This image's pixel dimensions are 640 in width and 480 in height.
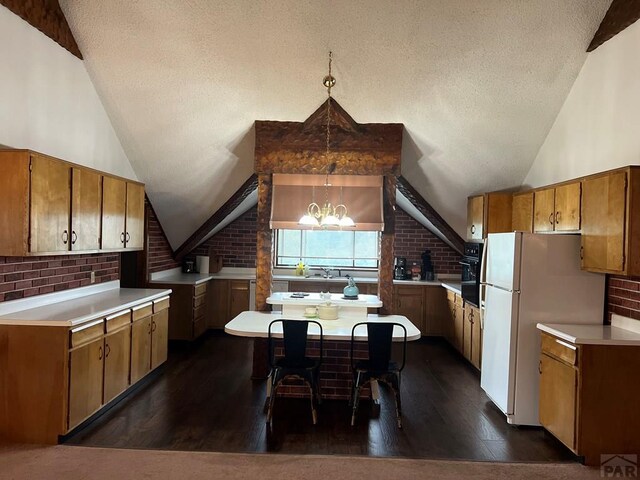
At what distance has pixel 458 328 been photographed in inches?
241

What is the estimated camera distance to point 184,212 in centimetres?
624

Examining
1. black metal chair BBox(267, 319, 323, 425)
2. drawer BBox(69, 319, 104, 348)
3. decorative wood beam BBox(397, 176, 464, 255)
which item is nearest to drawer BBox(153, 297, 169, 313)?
drawer BBox(69, 319, 104, 348)

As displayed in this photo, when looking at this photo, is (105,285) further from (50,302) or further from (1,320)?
(1,320)

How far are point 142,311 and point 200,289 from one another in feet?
6.83

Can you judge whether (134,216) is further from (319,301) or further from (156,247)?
(319,301)

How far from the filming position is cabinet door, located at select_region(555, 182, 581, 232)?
3.79 meters

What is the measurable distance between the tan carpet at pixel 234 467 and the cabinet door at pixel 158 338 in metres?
1.61

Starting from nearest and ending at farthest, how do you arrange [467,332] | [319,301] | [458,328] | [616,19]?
1. [616,19]
2. [319,301]
3. [467,332]
4. [458,328]

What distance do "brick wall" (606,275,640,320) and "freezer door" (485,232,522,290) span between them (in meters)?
0.74

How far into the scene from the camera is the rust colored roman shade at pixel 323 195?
16.8 ft

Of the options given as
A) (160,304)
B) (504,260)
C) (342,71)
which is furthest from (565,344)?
(160,304)

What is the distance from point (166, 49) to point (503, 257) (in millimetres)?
3515

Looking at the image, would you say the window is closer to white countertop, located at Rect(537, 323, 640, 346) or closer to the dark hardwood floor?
the dark hardwood floor

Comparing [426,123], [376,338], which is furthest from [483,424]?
[426,123]
